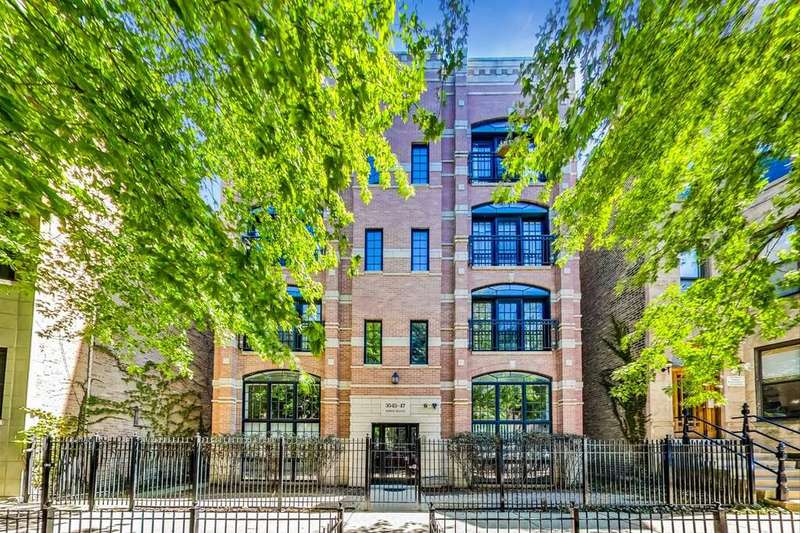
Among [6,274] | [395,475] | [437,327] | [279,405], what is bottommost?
[395,475]

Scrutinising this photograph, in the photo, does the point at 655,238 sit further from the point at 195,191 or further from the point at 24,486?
the point at 24,486

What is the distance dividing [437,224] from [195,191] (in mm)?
13680

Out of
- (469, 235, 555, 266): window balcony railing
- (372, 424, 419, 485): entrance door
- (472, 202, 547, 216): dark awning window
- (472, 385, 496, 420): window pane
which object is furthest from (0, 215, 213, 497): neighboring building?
(472, 202, 547, 216): dark awning window

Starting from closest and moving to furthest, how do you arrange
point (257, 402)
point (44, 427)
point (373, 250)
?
point (44, 427), point (257, 402), point (373, 250)

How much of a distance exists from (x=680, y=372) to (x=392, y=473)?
9.58m

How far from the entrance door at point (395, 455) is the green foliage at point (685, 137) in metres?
10.5

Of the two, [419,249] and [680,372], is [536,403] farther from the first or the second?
[419,249]

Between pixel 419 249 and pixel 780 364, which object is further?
pixel 419 249

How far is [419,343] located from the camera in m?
18.7

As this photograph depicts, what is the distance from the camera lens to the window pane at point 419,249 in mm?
19094

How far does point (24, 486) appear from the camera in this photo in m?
13.5

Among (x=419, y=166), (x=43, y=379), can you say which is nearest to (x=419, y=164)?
(x=419, y=166)

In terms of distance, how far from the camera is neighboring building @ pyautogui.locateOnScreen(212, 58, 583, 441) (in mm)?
18297

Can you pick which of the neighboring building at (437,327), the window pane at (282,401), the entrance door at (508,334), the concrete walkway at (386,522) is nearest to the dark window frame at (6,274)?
the neighboring building at (437,327)
